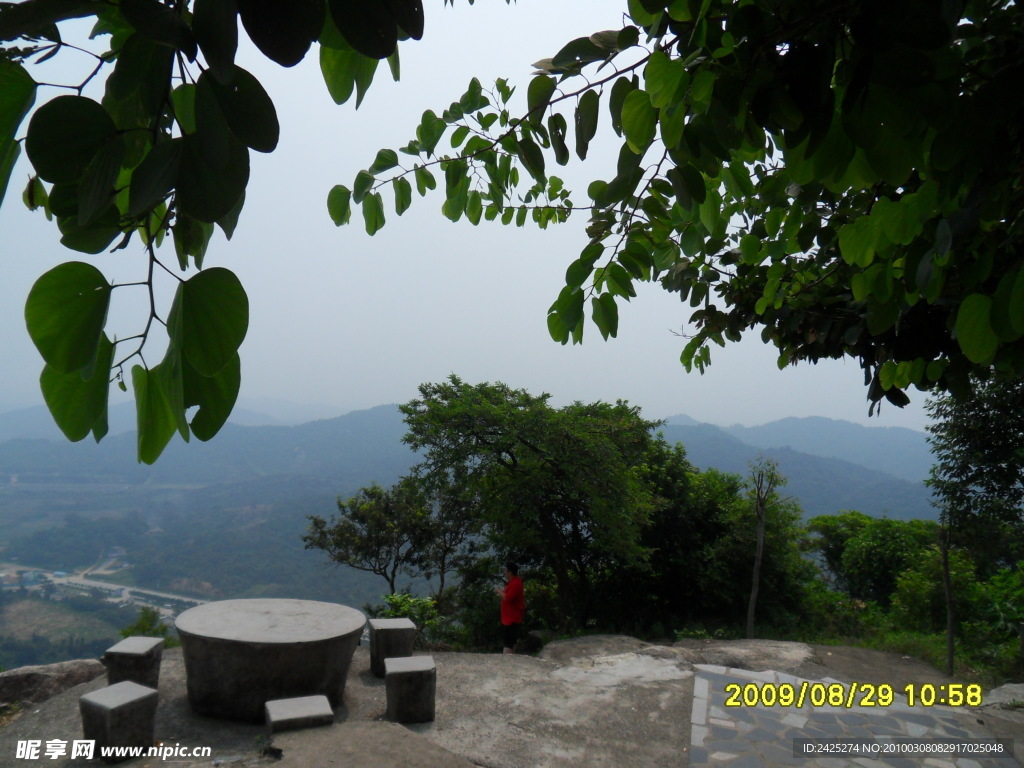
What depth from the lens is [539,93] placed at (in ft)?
3.86

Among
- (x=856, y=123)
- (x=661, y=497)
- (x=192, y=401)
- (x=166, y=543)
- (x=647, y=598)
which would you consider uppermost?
(x=856, y=123)

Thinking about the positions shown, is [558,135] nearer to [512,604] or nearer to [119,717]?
[119,717]

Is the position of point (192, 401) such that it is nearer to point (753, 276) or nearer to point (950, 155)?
point (950, 155)

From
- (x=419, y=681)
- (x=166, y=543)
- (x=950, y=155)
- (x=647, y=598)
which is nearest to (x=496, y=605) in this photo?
(x=647, y=598)

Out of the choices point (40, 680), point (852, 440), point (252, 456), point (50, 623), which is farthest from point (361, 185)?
point (852, 440)

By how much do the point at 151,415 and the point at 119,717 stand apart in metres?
4.09

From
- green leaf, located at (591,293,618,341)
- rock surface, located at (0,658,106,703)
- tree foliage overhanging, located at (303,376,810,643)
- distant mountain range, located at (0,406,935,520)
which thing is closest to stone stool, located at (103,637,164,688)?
rock surface, located at (0,658,106,703)

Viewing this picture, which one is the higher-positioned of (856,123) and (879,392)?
(856,123)

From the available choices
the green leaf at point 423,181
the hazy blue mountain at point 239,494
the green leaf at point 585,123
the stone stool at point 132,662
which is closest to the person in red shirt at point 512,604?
the hazy blue mountain at point 239,494

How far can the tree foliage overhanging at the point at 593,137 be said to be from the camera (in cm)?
43

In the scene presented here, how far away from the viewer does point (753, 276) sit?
9.50 feet

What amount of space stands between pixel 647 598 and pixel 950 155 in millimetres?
10456

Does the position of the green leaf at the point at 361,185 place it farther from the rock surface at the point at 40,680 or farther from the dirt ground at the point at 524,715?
the rock surface at the point at 40,680

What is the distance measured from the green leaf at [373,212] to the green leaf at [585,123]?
2.51 ft
